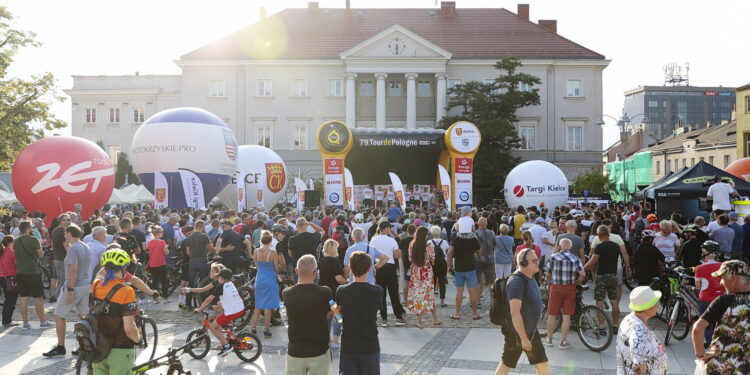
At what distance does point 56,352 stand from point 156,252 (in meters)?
4.36

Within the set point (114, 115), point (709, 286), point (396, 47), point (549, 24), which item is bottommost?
point (709, 286)

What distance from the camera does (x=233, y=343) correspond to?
8.55 m

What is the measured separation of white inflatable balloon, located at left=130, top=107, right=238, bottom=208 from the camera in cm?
2456

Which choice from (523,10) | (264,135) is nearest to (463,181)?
(264,135)

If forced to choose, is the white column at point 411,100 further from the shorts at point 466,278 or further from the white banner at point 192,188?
the shorts at point 466,278

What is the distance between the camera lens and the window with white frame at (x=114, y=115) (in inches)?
2344

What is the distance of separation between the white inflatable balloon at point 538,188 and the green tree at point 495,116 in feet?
49.2

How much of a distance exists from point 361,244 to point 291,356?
4673 mm

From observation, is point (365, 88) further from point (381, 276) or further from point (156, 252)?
point (381, 276)

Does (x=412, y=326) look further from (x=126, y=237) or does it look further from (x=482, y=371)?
(x=126, y=237)

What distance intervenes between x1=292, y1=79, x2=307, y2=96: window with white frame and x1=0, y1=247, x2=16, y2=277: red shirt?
45.3 m

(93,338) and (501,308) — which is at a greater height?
(501,308)

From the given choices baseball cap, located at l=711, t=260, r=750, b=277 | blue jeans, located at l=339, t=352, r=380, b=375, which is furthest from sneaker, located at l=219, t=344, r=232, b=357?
baseball cap, located at l=711, t=260, r=750, b=277

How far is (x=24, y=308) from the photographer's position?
1091 cm
